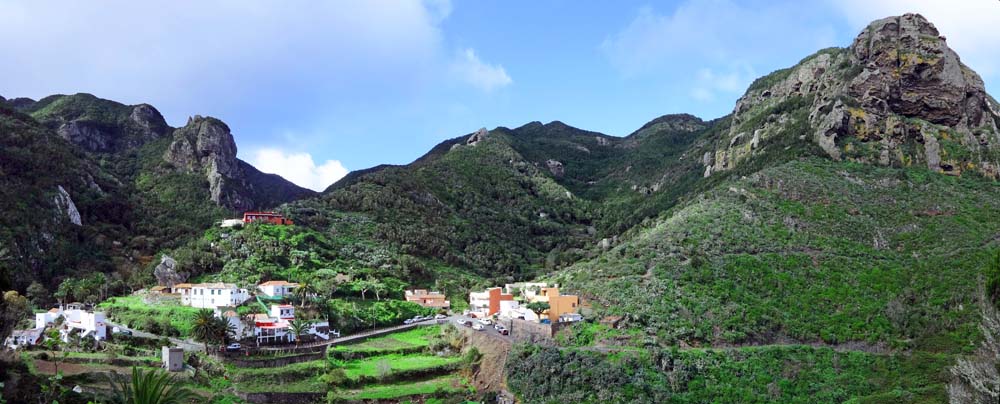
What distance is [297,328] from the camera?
2052 inches

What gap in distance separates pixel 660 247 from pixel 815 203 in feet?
47.2

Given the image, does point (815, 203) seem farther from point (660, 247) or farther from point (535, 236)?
point (535, 236)

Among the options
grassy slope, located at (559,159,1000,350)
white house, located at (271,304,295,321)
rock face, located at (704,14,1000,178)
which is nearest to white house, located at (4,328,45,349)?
white house, located at (271,304,295,321)

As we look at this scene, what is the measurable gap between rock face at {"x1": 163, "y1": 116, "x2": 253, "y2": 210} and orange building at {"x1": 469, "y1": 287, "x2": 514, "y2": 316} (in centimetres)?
6710

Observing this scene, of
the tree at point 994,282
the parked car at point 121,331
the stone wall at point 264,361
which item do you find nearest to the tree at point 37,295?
the parked car at point 121,331

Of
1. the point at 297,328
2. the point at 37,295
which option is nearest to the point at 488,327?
the point at 297,328

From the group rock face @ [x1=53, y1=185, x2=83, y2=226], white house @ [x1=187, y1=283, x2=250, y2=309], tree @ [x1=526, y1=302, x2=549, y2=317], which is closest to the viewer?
A: white house @ [x1=187, y1=283, x2=250, y2=309]

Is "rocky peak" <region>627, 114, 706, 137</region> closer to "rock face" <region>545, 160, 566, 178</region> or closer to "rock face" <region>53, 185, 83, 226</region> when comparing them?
"rock face" <region>545, 160, 566, 178</region>

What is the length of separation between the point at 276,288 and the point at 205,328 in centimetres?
1226

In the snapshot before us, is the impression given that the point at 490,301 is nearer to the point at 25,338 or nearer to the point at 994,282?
the point at 25,338

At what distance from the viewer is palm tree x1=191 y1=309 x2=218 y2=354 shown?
4659cm

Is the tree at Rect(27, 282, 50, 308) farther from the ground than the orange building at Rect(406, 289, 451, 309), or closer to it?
farther from the ground

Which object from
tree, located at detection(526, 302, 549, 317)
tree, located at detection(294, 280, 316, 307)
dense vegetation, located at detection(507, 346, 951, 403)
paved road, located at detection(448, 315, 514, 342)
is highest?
tree, located at detection(294, 280, 316, 307)

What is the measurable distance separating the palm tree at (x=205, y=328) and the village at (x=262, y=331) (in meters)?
0.07
